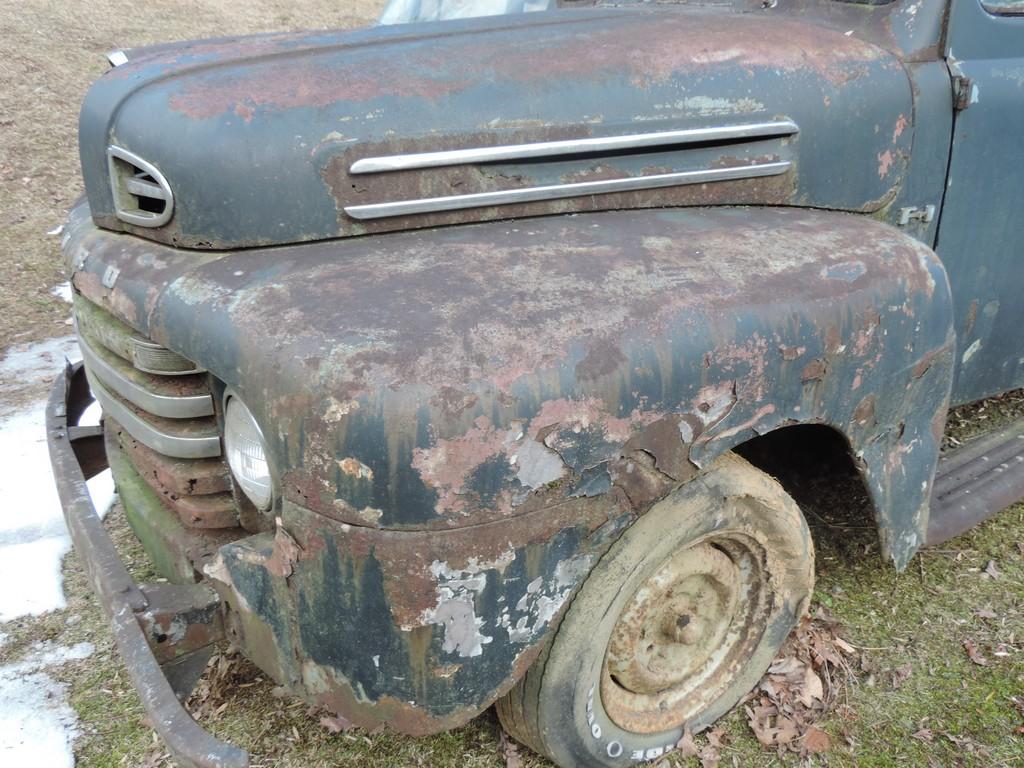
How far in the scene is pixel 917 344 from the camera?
1961 millimetres

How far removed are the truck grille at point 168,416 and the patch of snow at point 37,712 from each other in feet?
2.53

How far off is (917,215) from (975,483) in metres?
0.79

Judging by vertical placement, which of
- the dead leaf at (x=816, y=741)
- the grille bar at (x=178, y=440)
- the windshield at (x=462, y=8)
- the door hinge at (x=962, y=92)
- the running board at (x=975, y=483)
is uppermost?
the windshield at (x=462, y=8)

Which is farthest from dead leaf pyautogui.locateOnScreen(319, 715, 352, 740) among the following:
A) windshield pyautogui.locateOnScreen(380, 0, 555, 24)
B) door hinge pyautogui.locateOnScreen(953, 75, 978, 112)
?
door hinge pyautogui.locateOnScreen(953, 75, 978, 112)

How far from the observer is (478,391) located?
1482 millimetres

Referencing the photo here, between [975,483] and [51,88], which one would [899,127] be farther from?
[51,88]

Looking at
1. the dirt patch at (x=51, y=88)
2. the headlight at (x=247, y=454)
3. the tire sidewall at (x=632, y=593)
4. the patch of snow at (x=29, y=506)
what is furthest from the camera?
the dirt patch at (x=51, y=88)

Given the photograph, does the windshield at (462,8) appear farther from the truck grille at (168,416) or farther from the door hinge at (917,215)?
the truck grille at (168,416)

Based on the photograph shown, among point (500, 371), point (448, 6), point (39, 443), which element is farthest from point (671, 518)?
point (39, 443)

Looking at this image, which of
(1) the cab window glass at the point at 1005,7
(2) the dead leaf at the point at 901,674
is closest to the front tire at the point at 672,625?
(2) the dead leaf at the point at 901,674

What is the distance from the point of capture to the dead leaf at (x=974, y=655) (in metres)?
Result: 2.48

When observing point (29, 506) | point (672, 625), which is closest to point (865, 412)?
point (672, 625)

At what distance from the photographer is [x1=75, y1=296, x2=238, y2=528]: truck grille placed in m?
1.81

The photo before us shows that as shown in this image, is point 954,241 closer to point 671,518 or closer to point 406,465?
point 671,518
